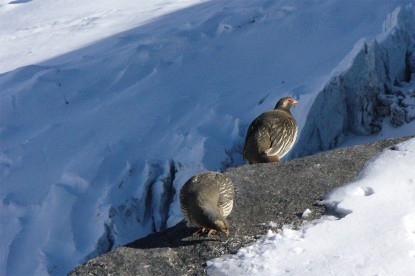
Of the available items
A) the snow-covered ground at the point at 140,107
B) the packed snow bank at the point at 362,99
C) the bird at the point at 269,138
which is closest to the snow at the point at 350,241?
the bird at the point at 269,138

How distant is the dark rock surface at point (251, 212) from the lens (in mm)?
4082

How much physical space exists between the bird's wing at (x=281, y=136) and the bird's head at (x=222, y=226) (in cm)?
178

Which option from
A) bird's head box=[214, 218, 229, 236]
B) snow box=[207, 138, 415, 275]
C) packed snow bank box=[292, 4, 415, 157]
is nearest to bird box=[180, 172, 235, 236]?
bird's head box=[214, 218, 229, 236]

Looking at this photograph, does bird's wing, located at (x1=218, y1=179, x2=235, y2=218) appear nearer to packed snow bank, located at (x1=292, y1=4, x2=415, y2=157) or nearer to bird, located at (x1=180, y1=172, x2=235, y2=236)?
bird, located at (x1=180, y1=172, x2=235, y2=236)

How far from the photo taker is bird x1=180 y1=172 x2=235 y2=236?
4.19m

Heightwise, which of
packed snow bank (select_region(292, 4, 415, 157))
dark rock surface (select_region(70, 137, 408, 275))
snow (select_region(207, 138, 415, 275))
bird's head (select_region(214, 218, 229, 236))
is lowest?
packed snow bank (select_region(292, 4, 415, 157))

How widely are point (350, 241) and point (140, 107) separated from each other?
290 inches

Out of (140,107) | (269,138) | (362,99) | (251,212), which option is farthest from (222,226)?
(140,107)

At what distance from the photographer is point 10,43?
1590 cm

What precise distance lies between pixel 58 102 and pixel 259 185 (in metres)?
7.46

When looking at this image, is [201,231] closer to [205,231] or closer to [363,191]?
[205,231]

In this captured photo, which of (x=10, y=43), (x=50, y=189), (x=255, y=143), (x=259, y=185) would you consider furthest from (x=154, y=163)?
(x=10, y=43)

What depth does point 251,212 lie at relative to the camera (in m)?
4.59

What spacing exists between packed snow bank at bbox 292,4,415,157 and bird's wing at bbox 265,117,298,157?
3.59 meters
